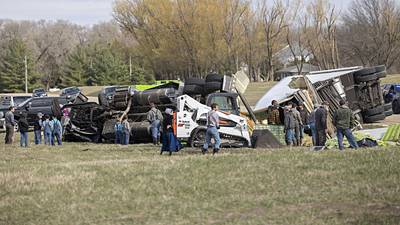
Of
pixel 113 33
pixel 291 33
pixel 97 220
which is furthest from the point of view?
pixel 113 33

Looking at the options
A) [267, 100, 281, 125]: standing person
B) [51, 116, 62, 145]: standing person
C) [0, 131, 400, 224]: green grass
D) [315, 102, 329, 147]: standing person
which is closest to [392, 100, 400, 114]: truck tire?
[267, 100, 281, 125]: standing person

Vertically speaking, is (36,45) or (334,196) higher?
(36,45)

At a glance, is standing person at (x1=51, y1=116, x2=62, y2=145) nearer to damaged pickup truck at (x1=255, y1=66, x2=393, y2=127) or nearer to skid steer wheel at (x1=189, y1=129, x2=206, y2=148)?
skid steer wheel at (x1=189, y1=129, x2=206, y2=148)

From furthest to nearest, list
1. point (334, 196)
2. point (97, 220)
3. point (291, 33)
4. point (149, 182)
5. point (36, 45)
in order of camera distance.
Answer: point (36, 45), point (291, 33), point (149, 182), point (334, 196), point (97, 220)

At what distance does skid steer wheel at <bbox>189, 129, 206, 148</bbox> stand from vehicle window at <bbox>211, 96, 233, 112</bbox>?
115cm

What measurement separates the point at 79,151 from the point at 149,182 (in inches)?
371

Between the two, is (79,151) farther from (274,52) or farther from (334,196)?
(274,52)

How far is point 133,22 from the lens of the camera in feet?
263

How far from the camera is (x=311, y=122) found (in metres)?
20.1

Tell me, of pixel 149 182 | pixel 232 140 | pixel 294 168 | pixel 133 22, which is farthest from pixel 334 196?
pixel 133 22

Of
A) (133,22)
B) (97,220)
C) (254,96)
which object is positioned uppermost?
(133,22)

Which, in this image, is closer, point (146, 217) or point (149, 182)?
point (146, 217)

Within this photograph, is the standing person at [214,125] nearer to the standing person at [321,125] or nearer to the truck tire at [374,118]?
the standing person at [321,125]

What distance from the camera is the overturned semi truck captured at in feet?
64.9
